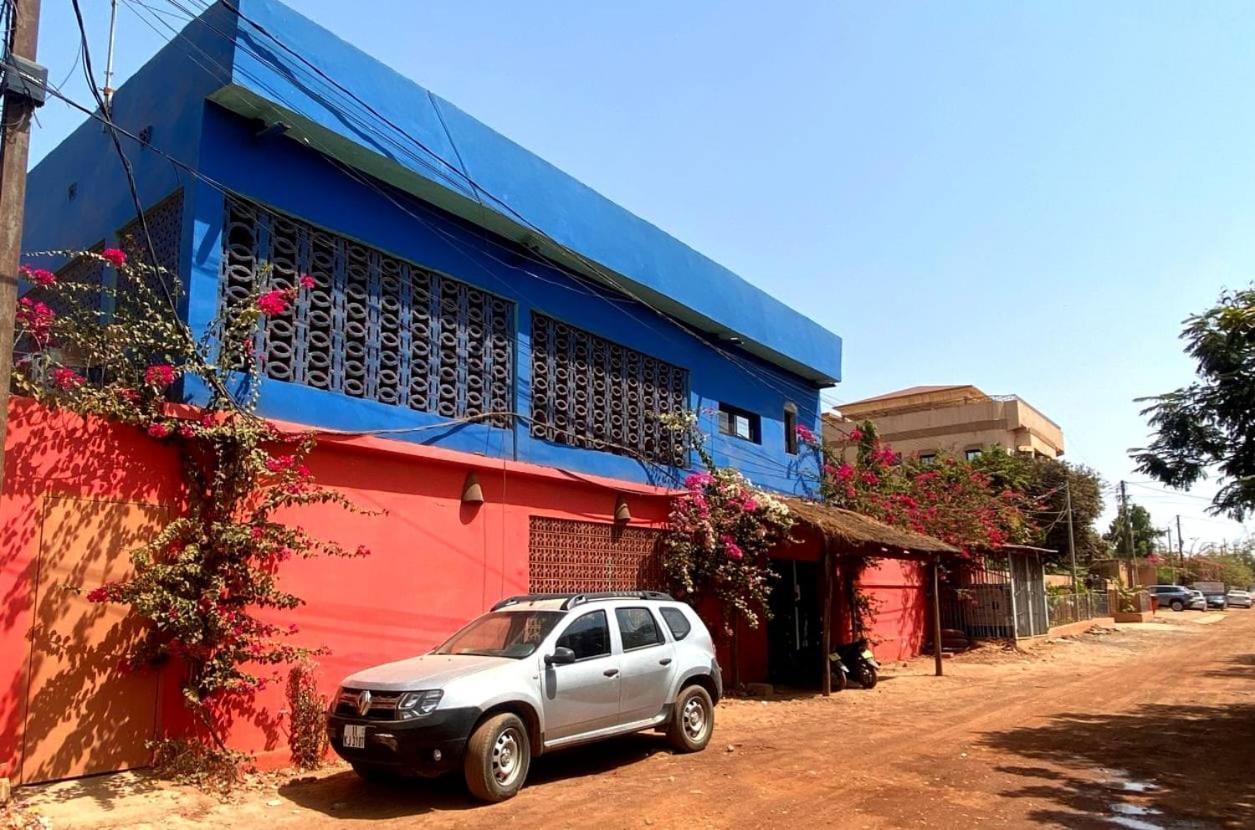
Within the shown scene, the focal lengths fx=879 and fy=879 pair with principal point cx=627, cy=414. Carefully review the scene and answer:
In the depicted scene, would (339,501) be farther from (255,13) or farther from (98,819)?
(255,13)

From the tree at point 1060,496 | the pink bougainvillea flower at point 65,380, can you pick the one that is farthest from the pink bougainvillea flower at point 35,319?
the tree at point 1060,496

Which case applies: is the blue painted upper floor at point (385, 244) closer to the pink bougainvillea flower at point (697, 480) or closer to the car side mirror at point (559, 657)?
the pink bougainvillea flower at point (697, 480)

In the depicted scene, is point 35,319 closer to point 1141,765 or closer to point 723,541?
point 723,541

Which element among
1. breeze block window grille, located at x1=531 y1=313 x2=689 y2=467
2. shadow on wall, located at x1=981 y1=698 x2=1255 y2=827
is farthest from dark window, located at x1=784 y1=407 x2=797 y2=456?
shadow on wall, located at x1=981 y1=698 x2=1255 y2=827

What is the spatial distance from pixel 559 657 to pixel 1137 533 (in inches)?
2894

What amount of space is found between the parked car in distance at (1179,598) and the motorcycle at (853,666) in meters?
44.2

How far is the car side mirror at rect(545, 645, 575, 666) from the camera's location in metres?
8.25

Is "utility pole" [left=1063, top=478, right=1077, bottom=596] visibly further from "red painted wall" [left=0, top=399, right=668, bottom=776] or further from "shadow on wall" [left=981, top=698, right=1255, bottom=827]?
"red painted wall" [left=0, top=399, right=668, bottom=776]

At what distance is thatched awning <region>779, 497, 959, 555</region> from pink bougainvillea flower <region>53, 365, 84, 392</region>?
1098 centimetres

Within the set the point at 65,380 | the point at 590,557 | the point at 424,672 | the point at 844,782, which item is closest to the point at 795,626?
the point at 590,557

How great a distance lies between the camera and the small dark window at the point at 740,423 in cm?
1805

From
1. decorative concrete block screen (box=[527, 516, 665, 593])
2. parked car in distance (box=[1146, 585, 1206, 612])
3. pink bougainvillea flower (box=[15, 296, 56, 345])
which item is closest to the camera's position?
pink bougainvillea flower (box=[15, 296, 56, 345])

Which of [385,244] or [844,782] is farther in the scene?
[385,244]

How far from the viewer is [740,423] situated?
1866cm
